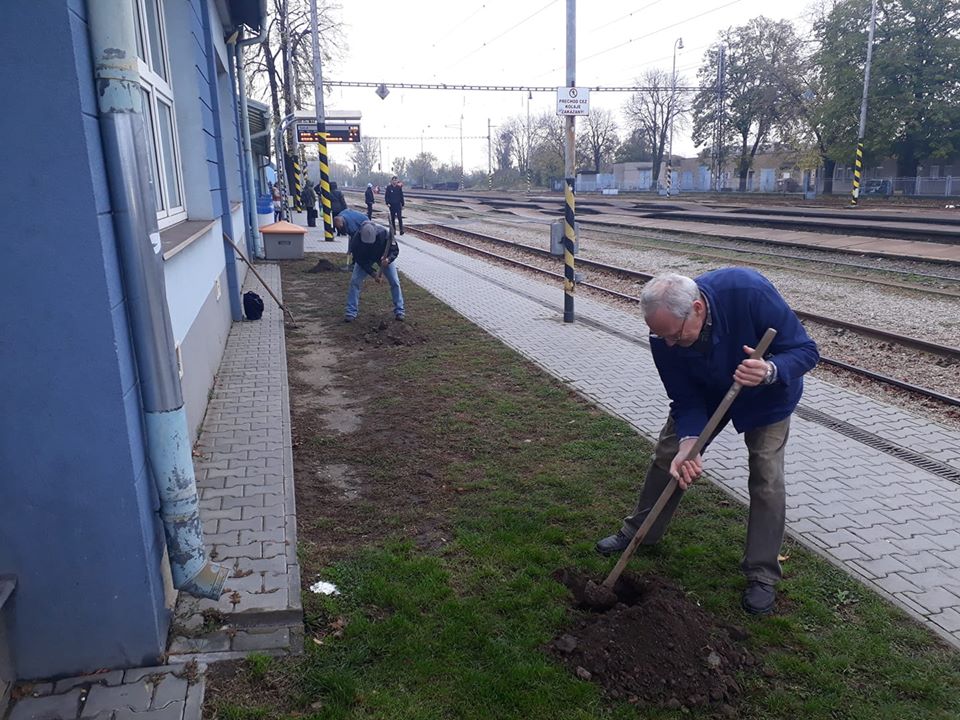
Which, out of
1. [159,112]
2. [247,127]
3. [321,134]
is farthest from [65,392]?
[321,134]

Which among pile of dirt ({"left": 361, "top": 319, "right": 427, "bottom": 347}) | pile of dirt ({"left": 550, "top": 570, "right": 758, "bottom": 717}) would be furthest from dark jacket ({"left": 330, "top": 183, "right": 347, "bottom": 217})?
pile of dirt ({"left": 550, "top": 570, "right": 758, "bottom": 717})

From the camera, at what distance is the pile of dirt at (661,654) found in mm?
3244

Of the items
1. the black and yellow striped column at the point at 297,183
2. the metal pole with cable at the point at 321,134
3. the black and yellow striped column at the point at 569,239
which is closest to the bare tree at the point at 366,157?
the black and yellow striped column at the point at 297,183

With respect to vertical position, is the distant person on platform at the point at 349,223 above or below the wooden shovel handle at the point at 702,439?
above

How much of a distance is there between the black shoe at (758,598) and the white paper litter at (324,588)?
2.07 metres

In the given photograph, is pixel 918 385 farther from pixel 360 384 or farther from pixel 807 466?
pixel 360 384

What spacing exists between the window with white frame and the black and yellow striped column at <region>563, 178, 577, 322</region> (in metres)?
4.98

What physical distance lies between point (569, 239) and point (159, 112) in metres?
5.75

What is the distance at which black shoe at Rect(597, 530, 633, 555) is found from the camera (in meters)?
4.38

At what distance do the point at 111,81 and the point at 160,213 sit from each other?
360cm

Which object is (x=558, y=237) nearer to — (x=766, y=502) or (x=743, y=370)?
(x=766, y=502)

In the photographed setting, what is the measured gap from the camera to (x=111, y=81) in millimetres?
2881

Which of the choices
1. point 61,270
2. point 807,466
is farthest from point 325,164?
point 61,270

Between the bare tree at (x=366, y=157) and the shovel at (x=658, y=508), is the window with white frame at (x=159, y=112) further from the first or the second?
the bare tree at (x=366, y=157)
